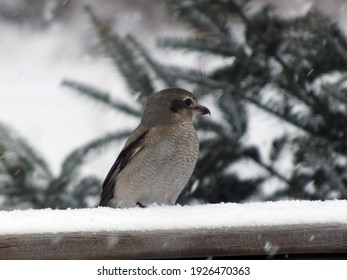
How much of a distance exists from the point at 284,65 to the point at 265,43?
0.49ft

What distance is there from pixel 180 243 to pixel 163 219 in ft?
0.41

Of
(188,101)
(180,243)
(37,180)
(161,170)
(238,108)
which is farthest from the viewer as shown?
(37,180)

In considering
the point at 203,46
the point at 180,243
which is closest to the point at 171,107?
the point at 203,46

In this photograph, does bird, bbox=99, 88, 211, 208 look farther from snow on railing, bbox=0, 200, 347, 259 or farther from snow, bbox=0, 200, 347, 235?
snow on railing, bbox=0, 200, 347, 259

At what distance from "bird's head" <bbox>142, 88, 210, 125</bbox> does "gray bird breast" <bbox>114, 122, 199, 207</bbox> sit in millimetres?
89

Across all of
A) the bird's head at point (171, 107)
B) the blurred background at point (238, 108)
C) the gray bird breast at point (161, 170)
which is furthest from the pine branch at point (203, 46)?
the gray bird breast at point (161, 170)

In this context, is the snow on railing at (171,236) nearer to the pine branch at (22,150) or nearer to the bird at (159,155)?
the bird at (159,155)

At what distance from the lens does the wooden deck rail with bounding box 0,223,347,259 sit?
8.30 feet

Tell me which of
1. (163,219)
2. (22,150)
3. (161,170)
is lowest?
(22,150)

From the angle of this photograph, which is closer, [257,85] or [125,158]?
[125,158]

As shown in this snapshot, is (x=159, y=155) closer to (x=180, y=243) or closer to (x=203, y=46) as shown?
(x=203, y=46)

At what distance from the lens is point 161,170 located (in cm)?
403

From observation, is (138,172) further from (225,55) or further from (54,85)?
(54,85)

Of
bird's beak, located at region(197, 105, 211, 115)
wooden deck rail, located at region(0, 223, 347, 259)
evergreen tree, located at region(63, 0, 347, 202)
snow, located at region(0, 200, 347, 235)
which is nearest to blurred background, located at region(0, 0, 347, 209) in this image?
evergreen tree, located at region(63, 0, 347, 202)
